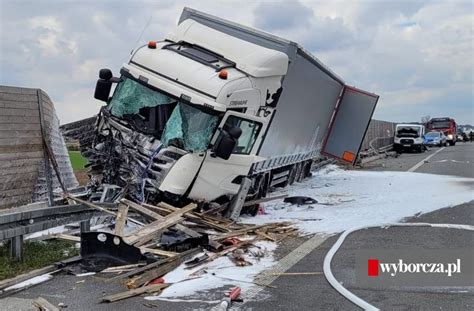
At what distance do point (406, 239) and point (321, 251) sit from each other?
59.7 inches

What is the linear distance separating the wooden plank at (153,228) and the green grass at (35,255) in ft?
2.61

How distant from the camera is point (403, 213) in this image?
10516mm

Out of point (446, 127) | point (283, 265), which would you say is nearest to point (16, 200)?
point (283, 265)

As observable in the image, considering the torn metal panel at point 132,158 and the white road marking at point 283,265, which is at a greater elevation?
the torn metal panel at point 132,158

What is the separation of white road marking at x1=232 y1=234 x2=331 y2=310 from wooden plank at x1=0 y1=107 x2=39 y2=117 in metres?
6.45

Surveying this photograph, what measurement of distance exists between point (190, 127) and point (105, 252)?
3.16m

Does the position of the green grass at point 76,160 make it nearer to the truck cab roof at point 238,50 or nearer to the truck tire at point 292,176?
the truck tire at point 292,176

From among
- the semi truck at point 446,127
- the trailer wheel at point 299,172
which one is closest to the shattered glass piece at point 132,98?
the trailer wheel at point 299,172

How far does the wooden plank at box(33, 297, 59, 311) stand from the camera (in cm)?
500

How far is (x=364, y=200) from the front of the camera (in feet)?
41.4

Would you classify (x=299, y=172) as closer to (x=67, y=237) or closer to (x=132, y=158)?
(x=132, y=158)

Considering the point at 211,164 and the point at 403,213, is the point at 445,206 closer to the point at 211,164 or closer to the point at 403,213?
the point at 403,213

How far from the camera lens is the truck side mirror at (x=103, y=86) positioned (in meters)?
10.0

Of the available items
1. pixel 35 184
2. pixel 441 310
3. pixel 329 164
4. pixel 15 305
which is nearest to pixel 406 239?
Answer: pixel 441 310
